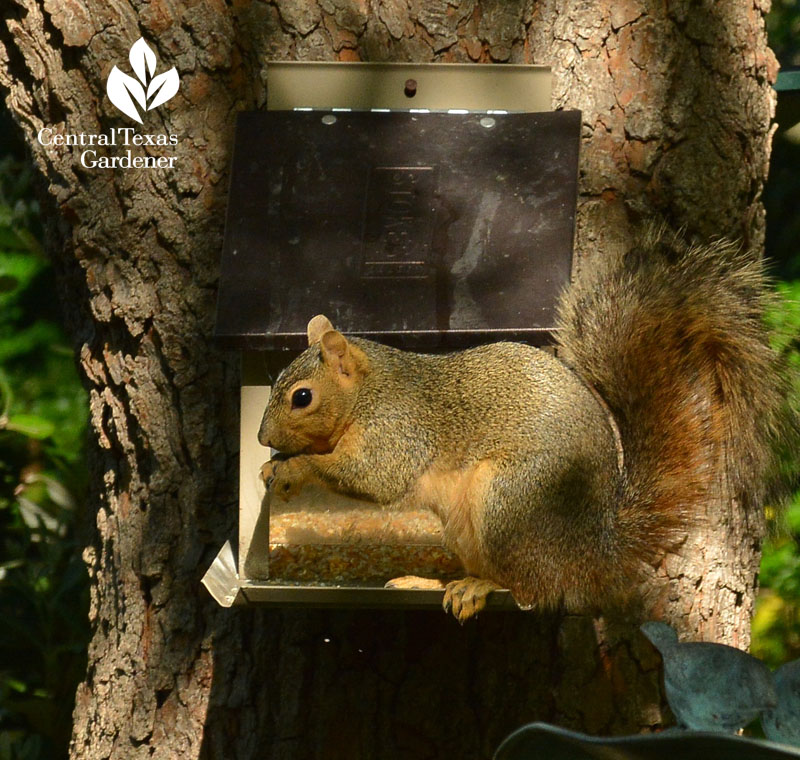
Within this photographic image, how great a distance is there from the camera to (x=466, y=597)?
6.50ft

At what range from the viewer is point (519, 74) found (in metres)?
2.42

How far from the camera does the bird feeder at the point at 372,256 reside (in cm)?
205

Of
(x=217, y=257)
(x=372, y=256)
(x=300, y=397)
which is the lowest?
(x=300, y=397)

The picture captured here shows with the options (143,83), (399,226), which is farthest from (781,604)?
(143,83)

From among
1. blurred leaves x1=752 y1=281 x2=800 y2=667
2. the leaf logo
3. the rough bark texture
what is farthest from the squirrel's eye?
blurred leaves x1=752 y1=281 x2=800 y2=667

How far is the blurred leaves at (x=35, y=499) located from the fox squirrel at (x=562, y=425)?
6.33 ft

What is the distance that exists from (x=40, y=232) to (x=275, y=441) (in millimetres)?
2802

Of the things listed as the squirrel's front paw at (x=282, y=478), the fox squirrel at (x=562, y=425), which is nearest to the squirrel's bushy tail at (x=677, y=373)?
the fox squirrel at (x=562, y=425)

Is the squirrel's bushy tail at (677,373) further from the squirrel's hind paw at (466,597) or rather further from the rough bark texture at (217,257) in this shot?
the rough bark texture at (217,257)

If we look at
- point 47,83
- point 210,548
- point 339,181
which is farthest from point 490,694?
point 47,83

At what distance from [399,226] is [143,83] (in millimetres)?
710

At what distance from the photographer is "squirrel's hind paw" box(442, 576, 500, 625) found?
77.2 inches

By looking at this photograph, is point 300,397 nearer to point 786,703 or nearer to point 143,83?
point 143,83

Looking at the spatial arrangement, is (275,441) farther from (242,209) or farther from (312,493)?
(242,209)
